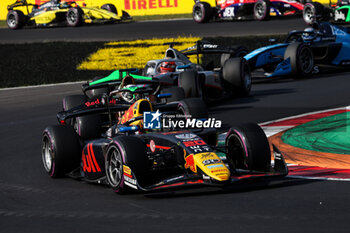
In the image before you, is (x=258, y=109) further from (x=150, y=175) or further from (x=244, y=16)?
(x=244, y=16)

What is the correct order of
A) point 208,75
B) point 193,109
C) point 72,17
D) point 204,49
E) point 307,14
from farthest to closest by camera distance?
point 72,17 < point 307,14 < point 204,49 < point 208,75 < point 193,109

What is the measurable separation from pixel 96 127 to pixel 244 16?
20.2m

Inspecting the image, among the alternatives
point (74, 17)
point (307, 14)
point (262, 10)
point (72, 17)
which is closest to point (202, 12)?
point (262, 10)

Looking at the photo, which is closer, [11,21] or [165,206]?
[165,206]

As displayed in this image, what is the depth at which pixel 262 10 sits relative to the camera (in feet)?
92.3

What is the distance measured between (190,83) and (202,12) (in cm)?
1632

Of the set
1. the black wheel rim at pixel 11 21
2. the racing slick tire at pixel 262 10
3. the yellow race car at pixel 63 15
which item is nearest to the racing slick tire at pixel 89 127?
the racing slick tire at pixel 262 10

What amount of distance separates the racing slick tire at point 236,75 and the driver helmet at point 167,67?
47.6 inches

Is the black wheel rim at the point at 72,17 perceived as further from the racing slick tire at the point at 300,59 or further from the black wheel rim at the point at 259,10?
the racing slick tire at the point at 300,59

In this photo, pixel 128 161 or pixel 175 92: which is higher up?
pixel 128 161

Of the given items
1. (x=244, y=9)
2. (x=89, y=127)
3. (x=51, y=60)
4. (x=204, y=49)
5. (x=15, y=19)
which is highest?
(x=15, y=19)

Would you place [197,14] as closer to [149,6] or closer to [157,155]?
[149,6]

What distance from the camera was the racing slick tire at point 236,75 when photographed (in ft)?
50.8

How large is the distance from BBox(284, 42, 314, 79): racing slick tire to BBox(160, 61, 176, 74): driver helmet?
3.52 meters
